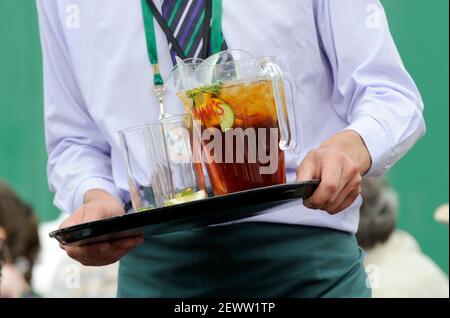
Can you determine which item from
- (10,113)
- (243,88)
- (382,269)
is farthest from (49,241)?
(243,88)

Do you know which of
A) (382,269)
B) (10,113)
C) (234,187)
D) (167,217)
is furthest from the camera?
(10,113)

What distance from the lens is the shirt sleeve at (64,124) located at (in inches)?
63.1

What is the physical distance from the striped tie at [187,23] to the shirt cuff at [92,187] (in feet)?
0.84

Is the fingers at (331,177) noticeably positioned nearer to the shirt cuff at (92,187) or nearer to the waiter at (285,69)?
the waiter at (285,69)

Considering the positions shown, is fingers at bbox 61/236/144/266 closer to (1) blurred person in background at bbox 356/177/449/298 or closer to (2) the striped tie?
(2) the striped tie

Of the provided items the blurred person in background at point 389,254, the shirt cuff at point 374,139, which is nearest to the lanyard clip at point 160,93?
the shirt cuff at point 374,139

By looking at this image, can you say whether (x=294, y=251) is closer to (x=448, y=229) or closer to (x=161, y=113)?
(x=161, y=113)

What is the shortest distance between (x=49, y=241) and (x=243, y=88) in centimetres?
287

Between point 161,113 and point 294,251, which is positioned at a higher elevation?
point 161,113

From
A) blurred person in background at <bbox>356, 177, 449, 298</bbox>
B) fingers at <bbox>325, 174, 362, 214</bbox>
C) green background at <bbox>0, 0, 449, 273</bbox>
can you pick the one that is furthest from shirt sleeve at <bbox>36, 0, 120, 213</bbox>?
green background at <bbox>0, 0, 449, 273</bbox>

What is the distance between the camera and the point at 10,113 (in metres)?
3.84

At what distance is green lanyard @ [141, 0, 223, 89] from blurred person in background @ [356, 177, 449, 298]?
154cm

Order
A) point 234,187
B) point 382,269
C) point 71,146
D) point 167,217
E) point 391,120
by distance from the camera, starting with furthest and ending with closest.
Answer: point 382,269 → point 71,146 → point 391,120 → point 234,187 → point 167,217
